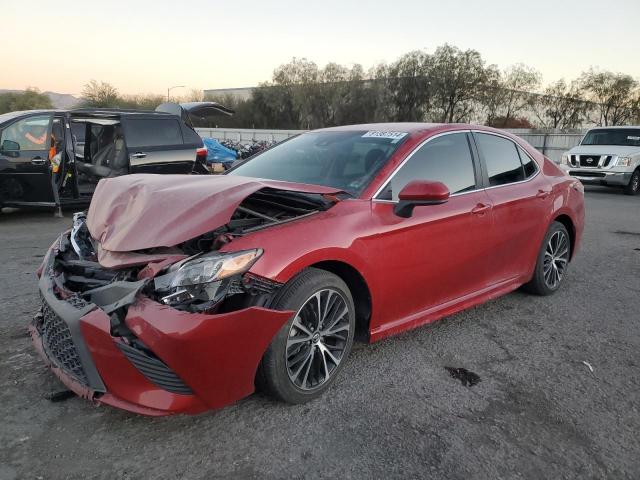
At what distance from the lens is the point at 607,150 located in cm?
1463

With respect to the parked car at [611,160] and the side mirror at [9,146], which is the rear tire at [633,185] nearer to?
the parked car at [611,160]

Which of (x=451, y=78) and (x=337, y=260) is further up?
(x=451, y=78)

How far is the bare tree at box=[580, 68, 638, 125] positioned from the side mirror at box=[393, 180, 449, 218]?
58854 mm

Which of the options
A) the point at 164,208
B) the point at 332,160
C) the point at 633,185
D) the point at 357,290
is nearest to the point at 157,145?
the point at 332,160

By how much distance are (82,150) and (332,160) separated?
7221 millimetres

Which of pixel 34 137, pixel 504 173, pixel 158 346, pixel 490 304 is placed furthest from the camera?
pixel 34 137

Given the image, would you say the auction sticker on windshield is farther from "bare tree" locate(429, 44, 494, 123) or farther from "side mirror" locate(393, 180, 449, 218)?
"bare tree" locate(429, 44, 494, 123)

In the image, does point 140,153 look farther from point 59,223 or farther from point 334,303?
point 334,303

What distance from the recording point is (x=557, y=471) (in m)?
2.38

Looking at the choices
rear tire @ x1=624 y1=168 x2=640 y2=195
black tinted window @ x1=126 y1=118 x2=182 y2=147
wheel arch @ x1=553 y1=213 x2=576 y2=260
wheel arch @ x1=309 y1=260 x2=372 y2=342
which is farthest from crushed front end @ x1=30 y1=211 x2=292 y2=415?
rear tire @ x1=624 y1=168 x2=640 y2=195

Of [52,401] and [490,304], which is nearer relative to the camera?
[52,401]

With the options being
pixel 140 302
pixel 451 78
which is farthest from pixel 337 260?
pixel 451 78

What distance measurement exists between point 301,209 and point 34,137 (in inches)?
262

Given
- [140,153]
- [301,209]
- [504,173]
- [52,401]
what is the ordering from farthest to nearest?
[140,153] < [504,173] < [301,209] < [52,401]
